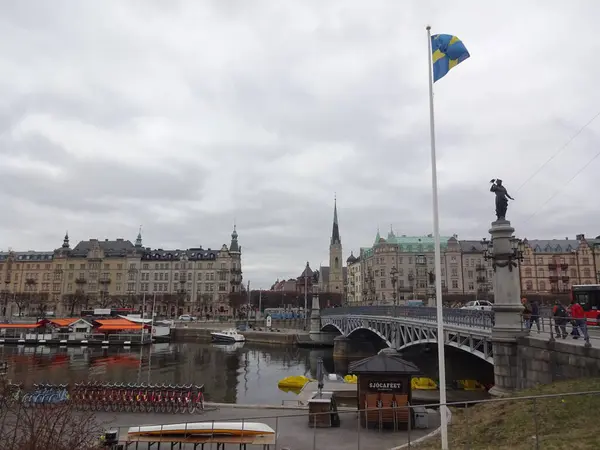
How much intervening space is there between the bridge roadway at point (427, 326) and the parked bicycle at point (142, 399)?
623 inches

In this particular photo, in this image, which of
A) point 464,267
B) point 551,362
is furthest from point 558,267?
point 551,362

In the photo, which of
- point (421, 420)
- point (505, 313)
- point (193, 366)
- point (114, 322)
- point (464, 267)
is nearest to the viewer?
point (421, 420)

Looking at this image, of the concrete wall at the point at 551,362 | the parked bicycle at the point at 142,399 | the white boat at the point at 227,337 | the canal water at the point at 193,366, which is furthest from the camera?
the white boat at the point at 227,337

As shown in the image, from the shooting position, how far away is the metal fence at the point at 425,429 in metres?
13.3

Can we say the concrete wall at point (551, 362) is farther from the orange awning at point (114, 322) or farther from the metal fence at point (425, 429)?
the orange awning at point (114, 322)

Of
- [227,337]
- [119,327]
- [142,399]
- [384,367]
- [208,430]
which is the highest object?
[384,367]

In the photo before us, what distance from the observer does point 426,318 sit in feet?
129

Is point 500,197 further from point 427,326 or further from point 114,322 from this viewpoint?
point 114,322

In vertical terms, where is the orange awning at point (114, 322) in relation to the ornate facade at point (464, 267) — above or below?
below

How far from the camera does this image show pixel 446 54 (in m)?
14.9

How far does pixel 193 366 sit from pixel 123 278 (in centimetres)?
9969

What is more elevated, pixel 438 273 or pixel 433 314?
pixel 438 273

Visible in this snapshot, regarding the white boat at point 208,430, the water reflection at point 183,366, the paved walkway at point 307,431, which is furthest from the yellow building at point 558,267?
the white boat at point 208,430

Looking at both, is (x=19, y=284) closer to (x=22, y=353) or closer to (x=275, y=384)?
(x=22, y=353)
